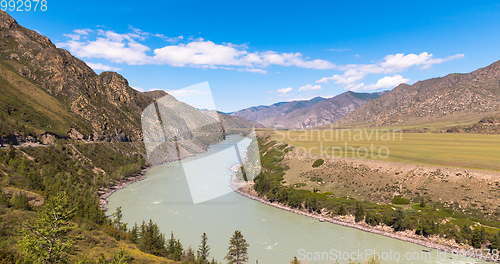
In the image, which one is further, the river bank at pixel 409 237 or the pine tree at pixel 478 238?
the pine tree at pixel 478 238

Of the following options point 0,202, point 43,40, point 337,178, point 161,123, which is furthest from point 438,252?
point 43,40

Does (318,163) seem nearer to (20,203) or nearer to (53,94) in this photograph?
(20,203)

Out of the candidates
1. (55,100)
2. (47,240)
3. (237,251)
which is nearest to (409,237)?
(237,251)

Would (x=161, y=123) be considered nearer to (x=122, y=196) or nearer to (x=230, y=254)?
(x=122, y=196)

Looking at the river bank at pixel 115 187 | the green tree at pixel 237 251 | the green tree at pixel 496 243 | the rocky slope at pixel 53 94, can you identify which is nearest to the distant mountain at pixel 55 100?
the rocky slope at pixel 53 94

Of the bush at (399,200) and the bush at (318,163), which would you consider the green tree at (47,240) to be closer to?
the bush at (399,200)

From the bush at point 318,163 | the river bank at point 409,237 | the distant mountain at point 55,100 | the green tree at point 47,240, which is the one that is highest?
the distant mountain at point 55,100
